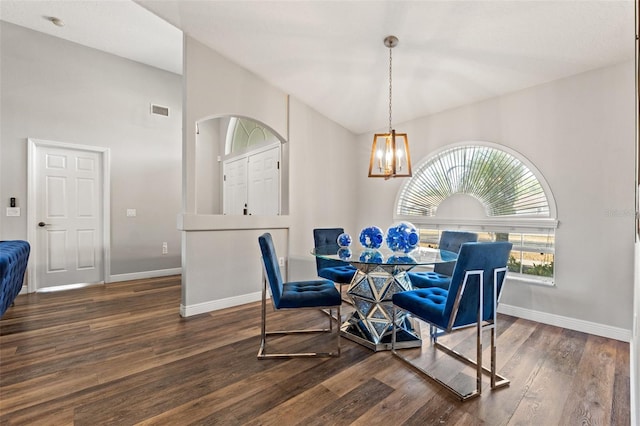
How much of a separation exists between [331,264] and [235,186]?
3051mm

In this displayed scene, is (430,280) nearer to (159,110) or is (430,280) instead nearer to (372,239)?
(372,239)

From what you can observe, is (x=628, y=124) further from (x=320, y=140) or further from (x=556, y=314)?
(x=320, y=140)

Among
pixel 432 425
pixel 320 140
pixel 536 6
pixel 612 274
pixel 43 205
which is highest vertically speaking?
pixel 536 6

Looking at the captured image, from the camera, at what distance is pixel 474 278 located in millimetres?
1844

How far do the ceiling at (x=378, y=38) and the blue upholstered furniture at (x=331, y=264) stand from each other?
178 cm

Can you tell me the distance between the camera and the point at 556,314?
2982 millimetres

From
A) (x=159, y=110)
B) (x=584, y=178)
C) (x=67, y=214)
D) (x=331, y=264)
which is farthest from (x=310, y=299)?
(x=159, y=110)

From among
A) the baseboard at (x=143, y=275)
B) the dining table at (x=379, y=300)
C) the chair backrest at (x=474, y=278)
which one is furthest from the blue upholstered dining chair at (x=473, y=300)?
the baseboard at (x=143, y=275)

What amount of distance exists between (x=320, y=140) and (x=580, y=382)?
3.67 metres

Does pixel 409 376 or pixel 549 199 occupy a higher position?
pixel 549 199

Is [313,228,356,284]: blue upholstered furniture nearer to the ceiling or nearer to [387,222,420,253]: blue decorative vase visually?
[387,222,420,253]: blue decorative vase

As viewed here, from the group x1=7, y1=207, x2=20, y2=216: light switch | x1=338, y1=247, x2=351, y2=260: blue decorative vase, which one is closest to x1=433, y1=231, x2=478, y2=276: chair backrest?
x1=338, y1=247, x2=351, y2=260: blue decorative vase

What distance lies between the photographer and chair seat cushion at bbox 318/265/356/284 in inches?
118

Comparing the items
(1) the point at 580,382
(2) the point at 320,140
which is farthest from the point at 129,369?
(2) the point at 320,140
